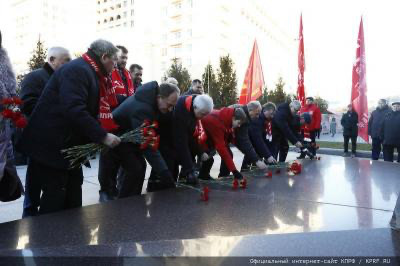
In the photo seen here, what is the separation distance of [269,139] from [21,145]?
4.91 m

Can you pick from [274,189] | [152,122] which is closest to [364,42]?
[274,189]

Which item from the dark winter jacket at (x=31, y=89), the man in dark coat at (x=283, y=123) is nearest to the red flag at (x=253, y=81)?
the man in dark coat at (x=283, y=123)

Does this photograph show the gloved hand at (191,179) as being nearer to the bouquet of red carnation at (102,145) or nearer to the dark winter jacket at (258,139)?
the bouquet of red carnation at (102,145)

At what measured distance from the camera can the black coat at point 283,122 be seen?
662cm

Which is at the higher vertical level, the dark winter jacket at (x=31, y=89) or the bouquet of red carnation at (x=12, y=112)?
the dark winter jacket at (x=31, y=89)

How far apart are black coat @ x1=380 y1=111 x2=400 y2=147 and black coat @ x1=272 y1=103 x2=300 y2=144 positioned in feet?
9.88

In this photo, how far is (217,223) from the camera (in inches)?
87.6

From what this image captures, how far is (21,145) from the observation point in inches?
103

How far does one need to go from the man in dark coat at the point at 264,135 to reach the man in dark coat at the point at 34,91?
10.6 ft

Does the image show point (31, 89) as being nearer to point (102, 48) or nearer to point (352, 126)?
point (102, 48)

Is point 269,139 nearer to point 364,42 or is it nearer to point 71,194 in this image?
point 71,194

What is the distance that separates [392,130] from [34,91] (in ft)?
27.0

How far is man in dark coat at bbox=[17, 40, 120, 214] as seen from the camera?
8.45 ft

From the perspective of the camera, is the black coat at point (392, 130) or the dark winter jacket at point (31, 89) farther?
the black coat at point (392, 130)
